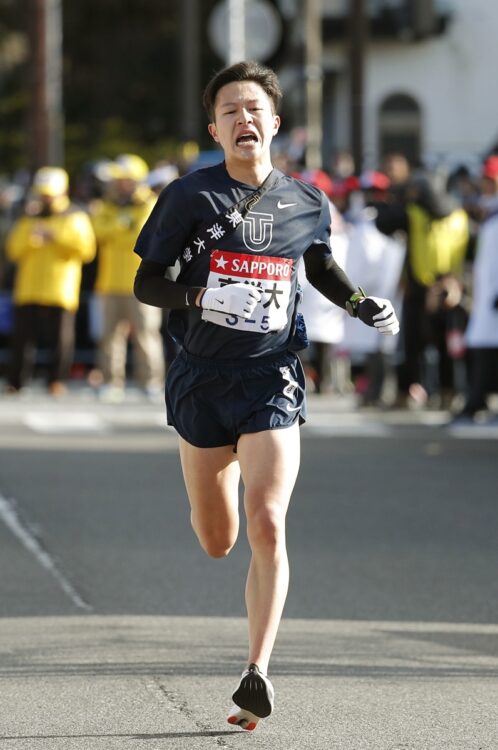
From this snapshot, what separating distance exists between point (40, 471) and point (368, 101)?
34.7 meters

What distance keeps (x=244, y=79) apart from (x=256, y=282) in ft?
2.05

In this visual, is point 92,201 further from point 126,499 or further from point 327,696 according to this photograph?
point 327,696

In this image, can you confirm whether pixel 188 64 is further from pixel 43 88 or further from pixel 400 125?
pixel 400 125

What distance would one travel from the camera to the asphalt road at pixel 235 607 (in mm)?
5871

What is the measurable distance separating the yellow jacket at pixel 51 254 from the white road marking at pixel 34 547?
23.4 feet

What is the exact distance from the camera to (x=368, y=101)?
46.2 meters

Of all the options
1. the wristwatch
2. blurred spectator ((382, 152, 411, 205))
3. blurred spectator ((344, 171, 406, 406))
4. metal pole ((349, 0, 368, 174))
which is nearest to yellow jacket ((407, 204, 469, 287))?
blurred spectator ((344, 171, 406, 406))

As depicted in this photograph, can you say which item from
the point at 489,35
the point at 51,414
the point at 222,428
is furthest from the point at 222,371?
the point at 489,35

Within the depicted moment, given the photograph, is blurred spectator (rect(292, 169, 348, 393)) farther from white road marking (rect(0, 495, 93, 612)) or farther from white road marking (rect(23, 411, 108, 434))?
white road marking (rect(0, 495, 93, 612))

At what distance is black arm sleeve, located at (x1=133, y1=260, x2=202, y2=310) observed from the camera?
230 inches

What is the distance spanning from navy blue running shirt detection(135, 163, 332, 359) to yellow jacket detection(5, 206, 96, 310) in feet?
40.0

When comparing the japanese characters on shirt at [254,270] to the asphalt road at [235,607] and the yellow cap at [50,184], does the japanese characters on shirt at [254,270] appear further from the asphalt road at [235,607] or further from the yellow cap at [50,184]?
the yellow cap at [50,184]

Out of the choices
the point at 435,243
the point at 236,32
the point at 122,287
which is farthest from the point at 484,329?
the point at 236,32

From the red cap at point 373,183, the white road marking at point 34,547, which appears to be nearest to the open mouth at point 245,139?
the white road marking at point 34,547
